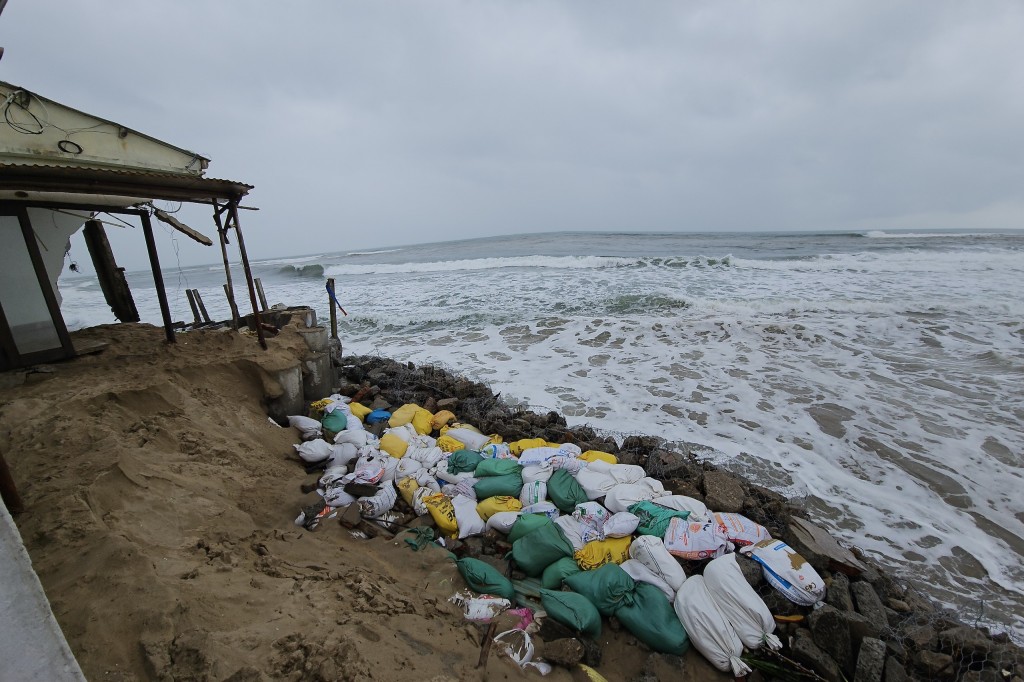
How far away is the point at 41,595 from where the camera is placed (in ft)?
4.24

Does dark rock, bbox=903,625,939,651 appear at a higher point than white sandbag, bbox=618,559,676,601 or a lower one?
lower

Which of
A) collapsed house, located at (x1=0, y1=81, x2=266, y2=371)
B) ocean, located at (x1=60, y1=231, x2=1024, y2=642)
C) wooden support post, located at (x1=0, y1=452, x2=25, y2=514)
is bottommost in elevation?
ocean, located at (x1=60, y1=231, x2=1024, y2=642)

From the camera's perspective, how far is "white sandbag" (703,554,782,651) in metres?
2.63

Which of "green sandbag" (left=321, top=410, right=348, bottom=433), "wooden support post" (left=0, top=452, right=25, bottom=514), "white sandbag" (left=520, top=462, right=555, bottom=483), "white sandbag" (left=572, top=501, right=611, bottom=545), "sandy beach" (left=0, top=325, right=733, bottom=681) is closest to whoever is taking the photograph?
"wooden support post" (left=0, top=452, right=25, bottom=514)

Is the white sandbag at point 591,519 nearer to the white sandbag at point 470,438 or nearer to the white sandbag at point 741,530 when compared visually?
the white sandbag at point 741,530

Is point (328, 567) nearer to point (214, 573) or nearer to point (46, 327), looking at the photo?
point (214, 573)

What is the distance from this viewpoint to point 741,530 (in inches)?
130

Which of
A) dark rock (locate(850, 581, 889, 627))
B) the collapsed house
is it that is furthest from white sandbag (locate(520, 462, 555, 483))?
the collapsed house

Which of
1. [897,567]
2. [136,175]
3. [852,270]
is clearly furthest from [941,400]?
[852,270]

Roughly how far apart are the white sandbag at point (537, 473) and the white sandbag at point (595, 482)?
28 centimetres

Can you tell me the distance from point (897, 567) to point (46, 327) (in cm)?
887

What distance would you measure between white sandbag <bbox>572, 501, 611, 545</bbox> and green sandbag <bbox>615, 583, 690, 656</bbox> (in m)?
0.56

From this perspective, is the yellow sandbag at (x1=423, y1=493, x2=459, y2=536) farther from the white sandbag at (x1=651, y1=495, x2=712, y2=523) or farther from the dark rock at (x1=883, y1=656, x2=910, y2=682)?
the dark rock at (x1=883, y1=656, x2=910, y2=682)

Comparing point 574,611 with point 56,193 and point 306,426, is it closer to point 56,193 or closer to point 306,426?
point 306,426
